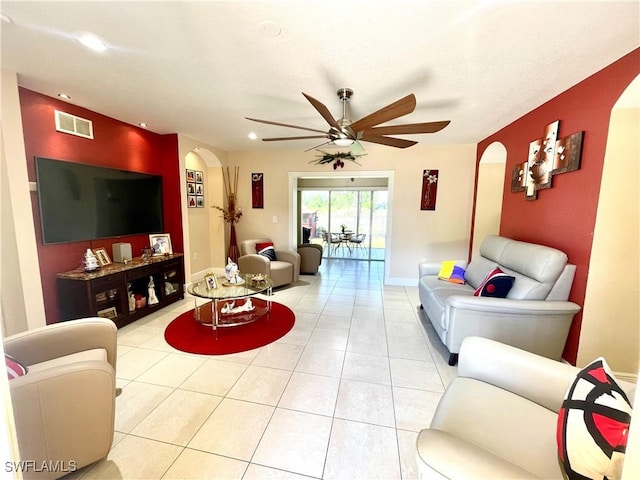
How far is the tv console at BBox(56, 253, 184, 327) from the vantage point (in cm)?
277

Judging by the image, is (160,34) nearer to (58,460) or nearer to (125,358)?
(58,460)

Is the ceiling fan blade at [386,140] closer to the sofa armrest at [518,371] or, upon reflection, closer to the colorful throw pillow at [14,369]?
the sofa armrest at [518,371]

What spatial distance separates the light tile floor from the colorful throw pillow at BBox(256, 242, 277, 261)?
1783 mm

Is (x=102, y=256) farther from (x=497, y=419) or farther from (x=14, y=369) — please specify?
(x=497, y=419)

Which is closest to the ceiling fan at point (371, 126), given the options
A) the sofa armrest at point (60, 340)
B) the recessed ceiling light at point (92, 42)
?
the recessed ceiling light at point (92, 42)

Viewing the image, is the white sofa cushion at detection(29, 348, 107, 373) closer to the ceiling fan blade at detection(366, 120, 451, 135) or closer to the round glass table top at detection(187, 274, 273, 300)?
the round glass table top at detection(187, 274, 273, 300)

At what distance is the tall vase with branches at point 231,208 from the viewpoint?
5.45 metres

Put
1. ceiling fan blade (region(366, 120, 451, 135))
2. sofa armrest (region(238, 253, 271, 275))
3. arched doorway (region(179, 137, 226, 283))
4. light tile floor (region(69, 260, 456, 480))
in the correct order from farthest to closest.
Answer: arched doorway (region(179, 137, 226, 283)) < sofa armrest (region(238, 253, 271, 275)) < ceiling fan blade (region(366, 120, 451, 135)) < light tile floor (region(69, 260, 456, 480))

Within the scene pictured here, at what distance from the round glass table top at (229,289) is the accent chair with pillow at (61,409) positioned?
4.52ft

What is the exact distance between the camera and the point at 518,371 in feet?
4.70

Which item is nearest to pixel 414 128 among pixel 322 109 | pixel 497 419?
pixel 322 109

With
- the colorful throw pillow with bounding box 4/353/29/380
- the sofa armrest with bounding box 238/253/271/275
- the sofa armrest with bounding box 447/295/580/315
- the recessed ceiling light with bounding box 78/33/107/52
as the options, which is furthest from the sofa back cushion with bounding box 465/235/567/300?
the recessed ceiling light with bounding box 78/33/107/52

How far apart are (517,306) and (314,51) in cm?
251

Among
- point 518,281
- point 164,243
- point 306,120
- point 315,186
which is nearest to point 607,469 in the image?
point 518,281
